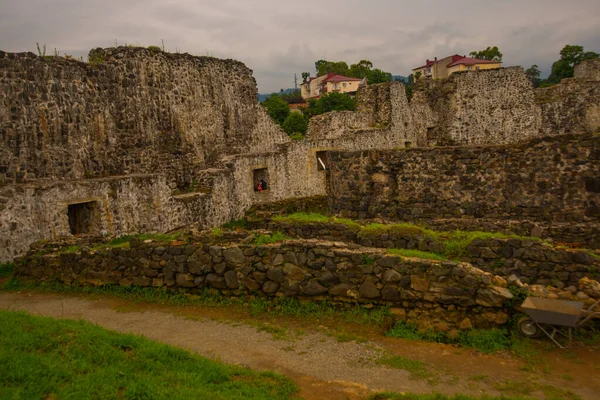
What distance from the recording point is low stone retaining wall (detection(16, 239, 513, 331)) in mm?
6664

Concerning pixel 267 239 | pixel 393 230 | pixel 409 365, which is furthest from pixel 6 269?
pixel 409 365

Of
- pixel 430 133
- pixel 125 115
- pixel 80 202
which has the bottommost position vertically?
pixel 80 202

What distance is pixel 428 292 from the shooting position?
22.4 ft

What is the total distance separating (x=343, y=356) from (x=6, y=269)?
321 inches

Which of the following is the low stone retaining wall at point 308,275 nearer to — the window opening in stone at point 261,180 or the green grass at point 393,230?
the green grass at point 393,230

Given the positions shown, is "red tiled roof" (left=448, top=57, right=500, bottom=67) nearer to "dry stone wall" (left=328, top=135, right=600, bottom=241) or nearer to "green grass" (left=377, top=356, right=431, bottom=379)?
"dry stone wall" (left=328, top=135, right=600, bottom=241)

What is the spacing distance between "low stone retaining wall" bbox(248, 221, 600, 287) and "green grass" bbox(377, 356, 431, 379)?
297 centimetres

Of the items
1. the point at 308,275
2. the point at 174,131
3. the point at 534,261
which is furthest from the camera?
the point at 174,131

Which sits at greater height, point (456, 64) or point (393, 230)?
point (456, 64)

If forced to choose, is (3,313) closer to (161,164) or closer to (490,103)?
(161,164)

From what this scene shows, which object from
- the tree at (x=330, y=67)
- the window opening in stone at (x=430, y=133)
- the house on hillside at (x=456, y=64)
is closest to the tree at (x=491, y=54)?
the house on hillside at (x=456, y=64)

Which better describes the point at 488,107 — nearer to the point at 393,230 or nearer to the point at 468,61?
the point at 393,230

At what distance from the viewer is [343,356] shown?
6.11 meters

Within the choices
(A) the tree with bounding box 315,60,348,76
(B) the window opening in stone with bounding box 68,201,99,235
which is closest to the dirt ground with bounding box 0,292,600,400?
(B) the window opening in stone with bounding box 68,201,99,235
